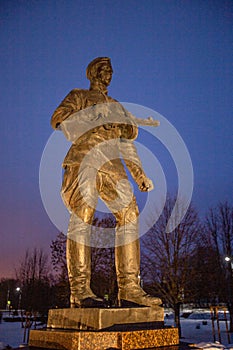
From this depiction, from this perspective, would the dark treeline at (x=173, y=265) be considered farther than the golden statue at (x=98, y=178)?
Yes

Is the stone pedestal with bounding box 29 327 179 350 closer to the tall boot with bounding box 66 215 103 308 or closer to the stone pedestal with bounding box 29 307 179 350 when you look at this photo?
the stone pedestal with bounding box 29 307 179 350

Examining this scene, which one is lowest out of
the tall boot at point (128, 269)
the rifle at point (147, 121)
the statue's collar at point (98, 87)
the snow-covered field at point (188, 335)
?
the snow-covered field at point (188, 335)

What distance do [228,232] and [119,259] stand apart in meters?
24.0

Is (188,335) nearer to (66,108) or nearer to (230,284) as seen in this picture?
(230,284)

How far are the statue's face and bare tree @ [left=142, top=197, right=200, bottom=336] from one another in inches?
682

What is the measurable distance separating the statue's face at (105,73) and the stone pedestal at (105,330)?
3.23 metres

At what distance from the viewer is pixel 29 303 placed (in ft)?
89.4

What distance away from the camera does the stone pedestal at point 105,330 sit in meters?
2.91

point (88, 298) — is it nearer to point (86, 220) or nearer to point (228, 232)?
point (86, 220)

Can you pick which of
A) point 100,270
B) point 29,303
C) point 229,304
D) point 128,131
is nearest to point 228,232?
point 229,304

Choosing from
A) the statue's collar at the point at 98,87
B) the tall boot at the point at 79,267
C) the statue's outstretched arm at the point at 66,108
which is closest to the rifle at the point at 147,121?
the statue's collar at the point at 98,87

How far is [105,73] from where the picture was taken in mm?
4918

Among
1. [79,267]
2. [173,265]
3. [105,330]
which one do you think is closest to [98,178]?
[79,267]

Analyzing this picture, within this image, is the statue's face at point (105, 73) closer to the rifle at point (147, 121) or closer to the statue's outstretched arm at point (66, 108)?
the statue's outstretched arm at point (66, 108)
